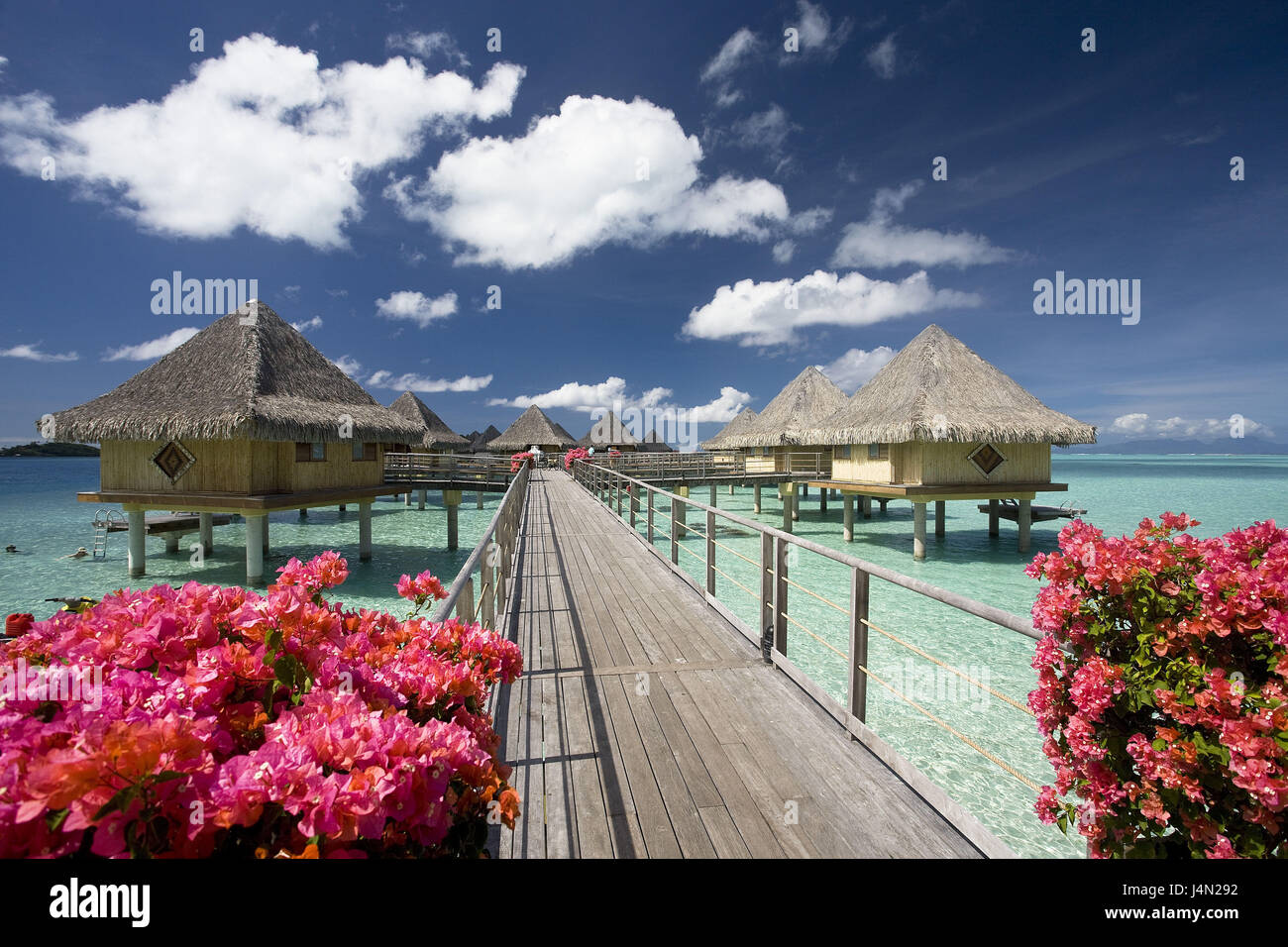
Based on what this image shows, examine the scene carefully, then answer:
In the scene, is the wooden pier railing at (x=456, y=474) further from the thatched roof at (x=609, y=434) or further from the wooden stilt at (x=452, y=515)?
the thatched roof at (x=609, y=434)

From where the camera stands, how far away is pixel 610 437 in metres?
49.0

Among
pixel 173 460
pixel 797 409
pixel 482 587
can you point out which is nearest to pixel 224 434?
pixel 173 460

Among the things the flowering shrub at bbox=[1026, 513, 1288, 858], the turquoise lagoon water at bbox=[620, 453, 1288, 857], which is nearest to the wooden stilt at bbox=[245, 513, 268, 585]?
the turquoise lagoon water at bbox=[620, 453, 1288, 857]

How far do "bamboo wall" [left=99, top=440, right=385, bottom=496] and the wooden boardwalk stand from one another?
37.3 feet

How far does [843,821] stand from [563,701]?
6.08 feet

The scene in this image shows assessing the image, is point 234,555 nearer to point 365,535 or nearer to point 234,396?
point 365,535

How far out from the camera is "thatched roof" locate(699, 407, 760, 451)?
3609 centimetres

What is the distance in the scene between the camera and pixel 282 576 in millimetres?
2119

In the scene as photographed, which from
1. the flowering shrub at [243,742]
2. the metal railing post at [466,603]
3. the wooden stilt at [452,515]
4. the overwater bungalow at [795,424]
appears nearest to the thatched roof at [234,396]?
the wooden stilt at [452,515]

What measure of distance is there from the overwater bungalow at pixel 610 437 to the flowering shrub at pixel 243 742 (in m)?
46.6

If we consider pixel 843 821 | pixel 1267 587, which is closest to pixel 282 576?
pixel 843 821

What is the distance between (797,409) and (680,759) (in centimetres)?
2670

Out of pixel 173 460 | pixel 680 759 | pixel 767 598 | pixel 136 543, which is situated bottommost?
pixel 136 543
